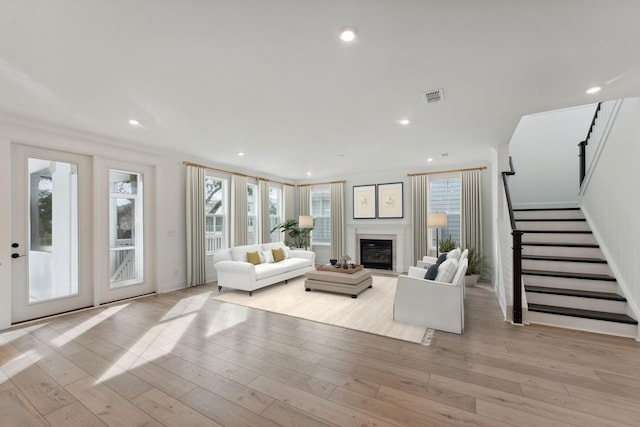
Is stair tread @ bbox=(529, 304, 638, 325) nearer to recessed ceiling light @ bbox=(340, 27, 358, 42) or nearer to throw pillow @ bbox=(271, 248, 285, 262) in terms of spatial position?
recessed ceiling light @ bbox=(340, 27, 358, 42)

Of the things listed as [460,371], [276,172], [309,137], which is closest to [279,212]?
[276,172]

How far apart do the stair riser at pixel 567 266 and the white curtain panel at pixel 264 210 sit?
18.1 ft

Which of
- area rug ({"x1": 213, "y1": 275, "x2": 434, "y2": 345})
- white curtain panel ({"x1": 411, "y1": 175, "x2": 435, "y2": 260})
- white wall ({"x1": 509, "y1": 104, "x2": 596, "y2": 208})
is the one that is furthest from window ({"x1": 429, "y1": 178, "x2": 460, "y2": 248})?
area rug ({"x1": 213, "y1": 275, "x2": 434, "y2": 345})

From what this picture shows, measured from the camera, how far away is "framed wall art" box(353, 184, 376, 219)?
7520 mm

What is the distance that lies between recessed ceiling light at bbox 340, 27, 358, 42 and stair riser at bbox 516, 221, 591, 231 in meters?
4.58

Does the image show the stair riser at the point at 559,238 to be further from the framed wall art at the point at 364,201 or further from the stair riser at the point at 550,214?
the framed wall art at the point at 364,201

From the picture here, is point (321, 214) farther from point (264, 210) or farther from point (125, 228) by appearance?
point (125, 228)

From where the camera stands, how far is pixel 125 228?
477cm

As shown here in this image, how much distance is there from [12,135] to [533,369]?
20.8 ft

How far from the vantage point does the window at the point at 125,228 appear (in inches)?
180

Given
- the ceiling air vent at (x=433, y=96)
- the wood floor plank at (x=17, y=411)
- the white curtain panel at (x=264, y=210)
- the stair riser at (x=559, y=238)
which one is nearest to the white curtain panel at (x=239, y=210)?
the white curtain panel at (x=264, y=210)

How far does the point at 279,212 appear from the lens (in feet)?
27.0

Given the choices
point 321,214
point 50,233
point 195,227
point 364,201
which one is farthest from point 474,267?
point 50,233

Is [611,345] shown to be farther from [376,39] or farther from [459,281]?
[376,39]
